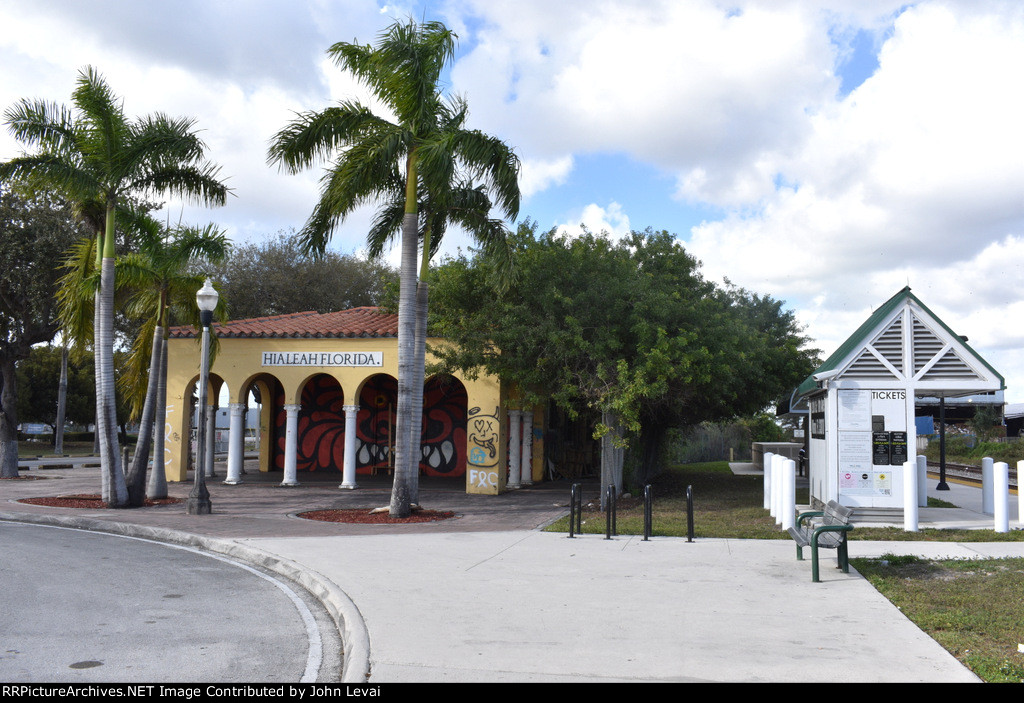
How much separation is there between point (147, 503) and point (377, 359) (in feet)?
21.7

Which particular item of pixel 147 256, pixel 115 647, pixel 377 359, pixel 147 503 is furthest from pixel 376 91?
pixel 115 647

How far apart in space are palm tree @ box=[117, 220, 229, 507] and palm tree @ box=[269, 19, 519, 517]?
9.86 feet

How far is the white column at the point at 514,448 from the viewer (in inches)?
880

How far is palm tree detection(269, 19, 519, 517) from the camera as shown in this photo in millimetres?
14289

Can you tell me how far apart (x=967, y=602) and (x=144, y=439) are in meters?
15.2

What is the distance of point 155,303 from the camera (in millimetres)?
18688

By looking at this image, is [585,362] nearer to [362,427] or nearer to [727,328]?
[727,328]

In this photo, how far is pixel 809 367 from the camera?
23.5 meters

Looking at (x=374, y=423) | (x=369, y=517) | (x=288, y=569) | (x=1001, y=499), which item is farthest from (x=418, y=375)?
(x=374, y=423)

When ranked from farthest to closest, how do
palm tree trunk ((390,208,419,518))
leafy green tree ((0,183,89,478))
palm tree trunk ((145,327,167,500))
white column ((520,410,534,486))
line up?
white column ((520,410,534,486)) < leafy green tree ((0,183,89,478)) < palm tree trunk ((145,327,167,500)) < palm tree trunk ((390,208,419,518))

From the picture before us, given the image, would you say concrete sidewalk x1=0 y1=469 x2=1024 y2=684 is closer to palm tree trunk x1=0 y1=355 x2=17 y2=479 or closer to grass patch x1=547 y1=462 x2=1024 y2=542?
grass patch x1=547 y1=462 x2=1024 y2=542

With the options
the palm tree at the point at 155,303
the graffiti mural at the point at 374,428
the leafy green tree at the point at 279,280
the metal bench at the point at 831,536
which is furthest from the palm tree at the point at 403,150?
the leafy green tree at the point at 279,280

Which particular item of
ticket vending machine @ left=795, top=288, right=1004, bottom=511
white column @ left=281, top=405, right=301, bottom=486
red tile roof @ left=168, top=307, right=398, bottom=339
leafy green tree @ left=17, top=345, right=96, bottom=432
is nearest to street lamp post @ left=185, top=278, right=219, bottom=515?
red tile roof @ left=168, top=307, right=398, bottom=339
